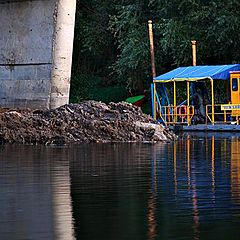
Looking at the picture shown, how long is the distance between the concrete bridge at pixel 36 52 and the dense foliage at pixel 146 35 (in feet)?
53.1

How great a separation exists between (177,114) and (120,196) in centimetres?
3248

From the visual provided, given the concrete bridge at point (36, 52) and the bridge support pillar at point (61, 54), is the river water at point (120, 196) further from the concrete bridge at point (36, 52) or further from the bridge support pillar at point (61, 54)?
the concrete bridge at point (36, 52)

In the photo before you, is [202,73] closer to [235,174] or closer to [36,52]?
[36,52]

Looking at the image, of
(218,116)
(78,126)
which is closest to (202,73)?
(218,116)

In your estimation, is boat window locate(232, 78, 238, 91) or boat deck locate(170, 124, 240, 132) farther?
boat window locate(232, 78, 238, 91)

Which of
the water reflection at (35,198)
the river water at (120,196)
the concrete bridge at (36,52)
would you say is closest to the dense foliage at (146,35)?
the concrete bridge at (36,52)

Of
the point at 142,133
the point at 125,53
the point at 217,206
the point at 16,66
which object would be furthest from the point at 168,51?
the point at 217,206

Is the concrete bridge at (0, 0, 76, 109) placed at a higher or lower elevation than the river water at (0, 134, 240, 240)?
higher

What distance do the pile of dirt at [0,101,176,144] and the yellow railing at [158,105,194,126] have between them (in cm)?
1309

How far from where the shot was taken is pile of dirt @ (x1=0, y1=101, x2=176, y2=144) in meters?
31.6

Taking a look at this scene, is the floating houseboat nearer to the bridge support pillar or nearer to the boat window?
the boat window

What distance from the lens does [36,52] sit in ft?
121

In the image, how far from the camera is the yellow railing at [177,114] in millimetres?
46625

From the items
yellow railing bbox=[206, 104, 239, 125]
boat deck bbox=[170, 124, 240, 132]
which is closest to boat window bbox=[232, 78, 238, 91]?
yellow railing bbox=[206, 104, 239, 125]
